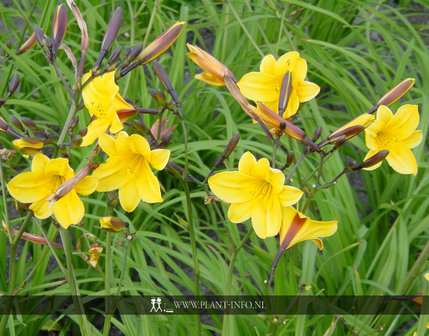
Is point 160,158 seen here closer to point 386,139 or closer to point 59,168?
point 59,168

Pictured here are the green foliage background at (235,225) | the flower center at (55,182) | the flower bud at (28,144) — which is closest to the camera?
the flower bud at (28,144)

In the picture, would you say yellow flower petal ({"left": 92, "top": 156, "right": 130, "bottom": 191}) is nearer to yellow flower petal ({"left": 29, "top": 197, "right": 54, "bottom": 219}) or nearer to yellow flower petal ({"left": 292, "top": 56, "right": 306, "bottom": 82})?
yellow flower petal ({"left": 29, "top": 197, "right": 54, "bottom": 219})

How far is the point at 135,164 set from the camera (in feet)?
4.23

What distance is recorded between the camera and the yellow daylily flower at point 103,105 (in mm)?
1252

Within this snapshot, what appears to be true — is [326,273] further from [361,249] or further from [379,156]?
[379,156]

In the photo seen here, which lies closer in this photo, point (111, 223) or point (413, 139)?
point (111, 223)

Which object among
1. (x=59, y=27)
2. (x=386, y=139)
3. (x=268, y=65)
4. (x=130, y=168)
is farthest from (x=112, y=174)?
(x=386, y=139)

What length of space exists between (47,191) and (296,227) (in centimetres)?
55

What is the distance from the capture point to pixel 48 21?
2.55 metres

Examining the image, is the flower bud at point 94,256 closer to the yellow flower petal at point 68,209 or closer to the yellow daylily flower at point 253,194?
the yellow flower petal at point 68,209

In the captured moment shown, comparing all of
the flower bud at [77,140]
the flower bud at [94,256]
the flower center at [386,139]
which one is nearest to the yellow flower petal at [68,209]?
the flower bud at [77,140]

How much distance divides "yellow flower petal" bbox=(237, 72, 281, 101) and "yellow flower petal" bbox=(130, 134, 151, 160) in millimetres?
349

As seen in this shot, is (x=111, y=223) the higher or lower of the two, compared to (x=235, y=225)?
higher

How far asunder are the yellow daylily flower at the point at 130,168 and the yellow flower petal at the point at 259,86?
0.33 metres
